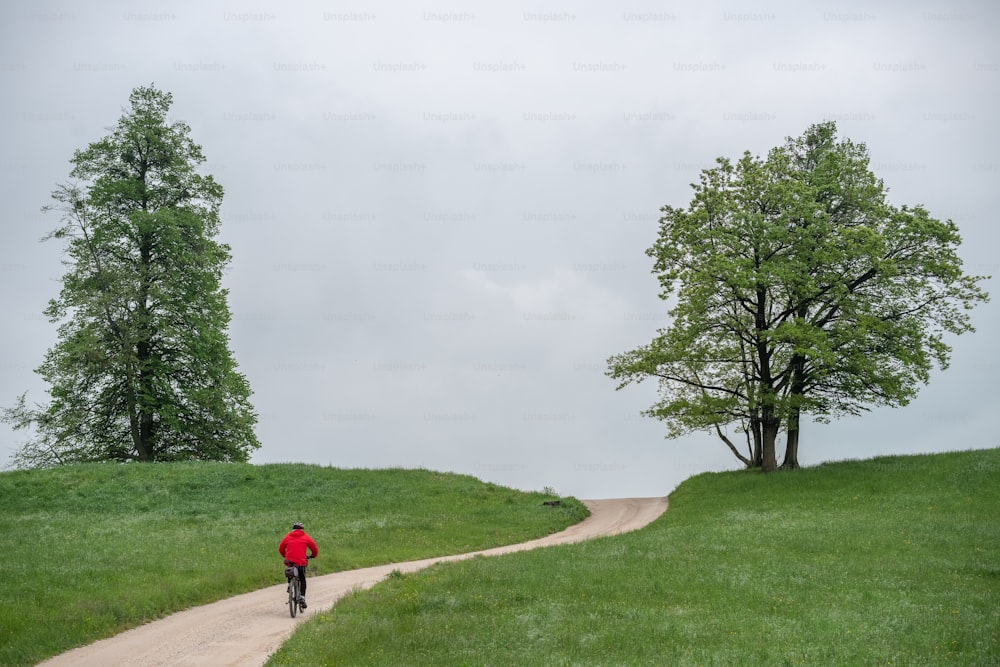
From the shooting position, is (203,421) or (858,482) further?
(203,421)

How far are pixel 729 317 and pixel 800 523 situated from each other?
15.4 metres

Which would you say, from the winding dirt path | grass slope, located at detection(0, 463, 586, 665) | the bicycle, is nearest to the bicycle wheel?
the bicycle

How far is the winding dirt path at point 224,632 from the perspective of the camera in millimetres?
18203

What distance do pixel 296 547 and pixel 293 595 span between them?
131 centimetres

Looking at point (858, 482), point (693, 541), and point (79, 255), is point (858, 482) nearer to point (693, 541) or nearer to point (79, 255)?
point (693, 541)

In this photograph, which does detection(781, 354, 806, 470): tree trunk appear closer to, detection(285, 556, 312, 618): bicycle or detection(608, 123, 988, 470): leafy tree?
detection(608, 123, 988, 470): leafy tree

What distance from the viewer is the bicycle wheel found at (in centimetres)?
2192

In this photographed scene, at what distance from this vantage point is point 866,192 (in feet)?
144

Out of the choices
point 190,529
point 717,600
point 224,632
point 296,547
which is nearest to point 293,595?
point 296,547

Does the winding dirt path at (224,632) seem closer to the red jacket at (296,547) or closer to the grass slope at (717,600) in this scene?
the grass slope at (717,600)

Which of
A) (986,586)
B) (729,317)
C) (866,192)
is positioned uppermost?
(866,192)

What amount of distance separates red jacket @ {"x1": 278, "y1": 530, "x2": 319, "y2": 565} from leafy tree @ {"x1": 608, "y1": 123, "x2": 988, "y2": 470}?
2642cm

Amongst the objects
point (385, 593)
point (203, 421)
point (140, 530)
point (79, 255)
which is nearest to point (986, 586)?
point (385, 593)

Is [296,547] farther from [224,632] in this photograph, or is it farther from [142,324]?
[142,324]
